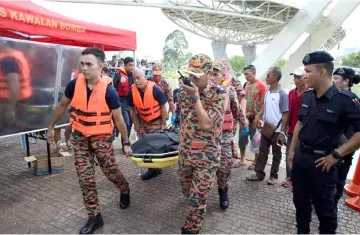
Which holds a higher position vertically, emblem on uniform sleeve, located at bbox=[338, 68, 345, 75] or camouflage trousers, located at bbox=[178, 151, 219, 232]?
emblem on uniform sleeve, located at bbox=[338, 68, 345, 75]

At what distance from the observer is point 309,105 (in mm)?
2420

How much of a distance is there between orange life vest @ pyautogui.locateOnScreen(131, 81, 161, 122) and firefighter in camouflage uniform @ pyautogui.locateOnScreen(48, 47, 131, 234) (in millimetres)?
1167

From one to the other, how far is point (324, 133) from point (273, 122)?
1.88m

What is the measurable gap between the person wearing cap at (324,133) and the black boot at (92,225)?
210cm

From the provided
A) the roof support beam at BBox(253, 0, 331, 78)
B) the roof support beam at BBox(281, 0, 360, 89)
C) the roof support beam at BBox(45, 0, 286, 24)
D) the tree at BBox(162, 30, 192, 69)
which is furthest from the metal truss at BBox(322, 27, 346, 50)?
the tree at BBox(162, 30, 192, 69)

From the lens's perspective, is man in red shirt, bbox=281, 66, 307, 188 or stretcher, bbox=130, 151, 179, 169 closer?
stretcher, bbox=130, 151, 179, 169

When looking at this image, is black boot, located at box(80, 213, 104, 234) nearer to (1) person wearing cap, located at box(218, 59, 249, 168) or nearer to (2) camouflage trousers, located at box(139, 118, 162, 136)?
(2) camouflage trousers, located at box(139, 118, 162, 136)

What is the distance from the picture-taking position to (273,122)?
4.11 meters

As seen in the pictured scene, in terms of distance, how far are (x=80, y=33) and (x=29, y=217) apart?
300cm

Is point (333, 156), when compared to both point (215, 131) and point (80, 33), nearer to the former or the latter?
point (215, 131)

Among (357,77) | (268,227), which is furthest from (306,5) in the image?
(268,227)

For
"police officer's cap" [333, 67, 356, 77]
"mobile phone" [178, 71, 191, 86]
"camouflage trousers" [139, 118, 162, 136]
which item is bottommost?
"camouflage trousers" [139, 118, 162, 136]

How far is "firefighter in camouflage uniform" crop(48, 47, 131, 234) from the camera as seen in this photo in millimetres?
2775

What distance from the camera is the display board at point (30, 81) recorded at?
3.55m
